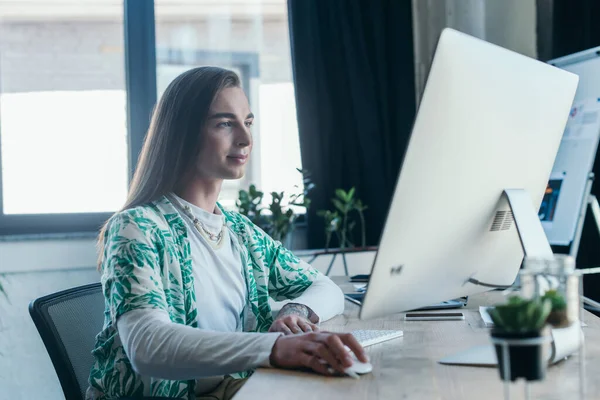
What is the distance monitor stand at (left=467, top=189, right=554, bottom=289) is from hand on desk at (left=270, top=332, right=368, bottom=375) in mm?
266

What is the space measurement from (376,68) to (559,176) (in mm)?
1029

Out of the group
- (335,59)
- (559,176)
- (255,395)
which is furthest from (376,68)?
(255,395)

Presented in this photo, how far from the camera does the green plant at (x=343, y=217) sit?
3094mm

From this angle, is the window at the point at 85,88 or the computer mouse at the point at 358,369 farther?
the window at the point at 85,88

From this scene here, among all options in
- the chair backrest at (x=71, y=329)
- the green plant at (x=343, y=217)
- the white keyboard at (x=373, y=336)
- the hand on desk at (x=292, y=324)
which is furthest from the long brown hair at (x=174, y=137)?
the green plant at (x=343, y=217)

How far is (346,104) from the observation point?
11.1ft

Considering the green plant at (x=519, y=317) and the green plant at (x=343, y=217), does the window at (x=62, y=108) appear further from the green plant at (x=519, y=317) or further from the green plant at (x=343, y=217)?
the green plant at (x=519, y=317)

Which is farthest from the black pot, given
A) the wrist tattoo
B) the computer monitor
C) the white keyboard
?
the wrist tattoo

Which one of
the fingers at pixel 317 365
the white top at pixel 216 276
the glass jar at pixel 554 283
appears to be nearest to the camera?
the glass jar at pixel 554 283

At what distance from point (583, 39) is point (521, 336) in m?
2.84

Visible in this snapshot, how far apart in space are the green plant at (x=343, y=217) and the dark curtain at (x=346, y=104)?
0.19 ft

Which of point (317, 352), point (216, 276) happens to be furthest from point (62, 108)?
point (317, 352)

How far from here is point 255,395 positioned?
0.92 meters

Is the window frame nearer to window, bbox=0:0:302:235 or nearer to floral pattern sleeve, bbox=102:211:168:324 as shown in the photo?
window, bbox=0:0:302:235
